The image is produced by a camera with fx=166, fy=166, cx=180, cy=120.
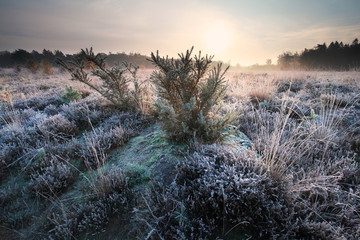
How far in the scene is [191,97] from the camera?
291 cm

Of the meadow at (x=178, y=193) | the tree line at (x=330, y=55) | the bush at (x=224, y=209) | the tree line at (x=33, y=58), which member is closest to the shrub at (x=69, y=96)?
the meadow at (x=178, y=193)

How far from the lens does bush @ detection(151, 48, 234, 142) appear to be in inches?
104

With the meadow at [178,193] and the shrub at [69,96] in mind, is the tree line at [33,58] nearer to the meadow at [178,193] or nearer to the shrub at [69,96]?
the shrub at [69,96]

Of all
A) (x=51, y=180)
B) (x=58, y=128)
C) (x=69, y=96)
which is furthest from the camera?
(x=69, y=96)

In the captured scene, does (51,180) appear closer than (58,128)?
Yes

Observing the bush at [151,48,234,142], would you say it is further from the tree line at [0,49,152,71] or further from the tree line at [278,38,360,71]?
the tree line at [278,38,360,71]

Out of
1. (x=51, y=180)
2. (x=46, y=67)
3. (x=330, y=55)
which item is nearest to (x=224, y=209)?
(x=51, y=180)

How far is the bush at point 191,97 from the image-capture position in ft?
8.69

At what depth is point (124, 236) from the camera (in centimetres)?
183

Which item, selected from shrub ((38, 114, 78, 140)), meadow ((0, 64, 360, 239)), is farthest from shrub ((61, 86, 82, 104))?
meadow ((0, 64, 360, 239))

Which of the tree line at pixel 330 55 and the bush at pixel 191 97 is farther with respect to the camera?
the tree line at pixel 330 55

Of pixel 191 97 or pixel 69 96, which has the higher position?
pixel 191 97

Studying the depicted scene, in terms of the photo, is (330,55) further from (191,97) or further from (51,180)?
(51,180)

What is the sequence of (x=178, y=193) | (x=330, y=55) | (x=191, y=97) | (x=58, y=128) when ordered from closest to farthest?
1. (x=178, y=193)
2. (x=191, y=97)
3. (x=58, y=128)
4. (x=330, y=55)
